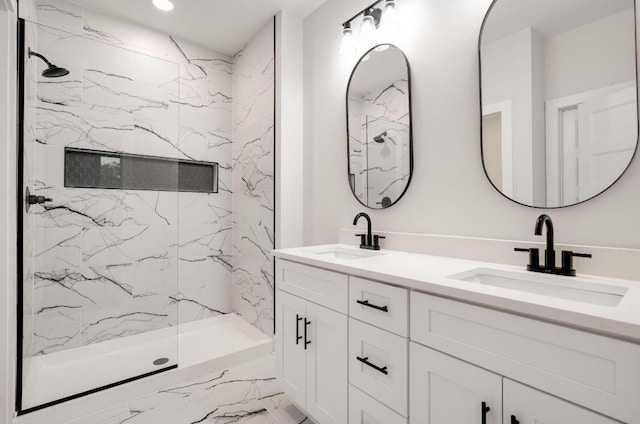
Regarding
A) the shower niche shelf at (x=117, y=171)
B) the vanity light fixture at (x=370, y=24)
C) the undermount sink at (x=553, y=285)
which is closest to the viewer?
the undermount sink at (x=553, y=285)

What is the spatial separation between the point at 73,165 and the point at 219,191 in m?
1.15

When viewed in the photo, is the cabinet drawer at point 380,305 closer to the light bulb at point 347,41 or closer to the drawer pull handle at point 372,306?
the drawer pull handle at point 372,306

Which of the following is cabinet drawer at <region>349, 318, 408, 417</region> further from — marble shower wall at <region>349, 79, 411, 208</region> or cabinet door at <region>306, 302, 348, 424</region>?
marble shower wall at <region>349, 79, 411, 208</region>

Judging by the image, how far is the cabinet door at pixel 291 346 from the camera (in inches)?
62.1

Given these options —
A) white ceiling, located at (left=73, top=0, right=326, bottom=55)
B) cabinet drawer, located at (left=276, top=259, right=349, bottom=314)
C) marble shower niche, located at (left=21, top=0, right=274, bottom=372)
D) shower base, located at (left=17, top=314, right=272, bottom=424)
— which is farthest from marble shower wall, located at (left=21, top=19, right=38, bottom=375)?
cabinet drawer, located at (left=276, top=259, right=349, bottom=314)

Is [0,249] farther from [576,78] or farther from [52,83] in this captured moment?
[576,78]

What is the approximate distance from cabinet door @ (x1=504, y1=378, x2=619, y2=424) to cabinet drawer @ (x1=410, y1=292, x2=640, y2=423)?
0.02 m

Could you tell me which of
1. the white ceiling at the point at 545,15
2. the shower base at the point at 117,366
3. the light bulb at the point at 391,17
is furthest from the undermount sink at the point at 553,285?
the shower base at the point at 117,366

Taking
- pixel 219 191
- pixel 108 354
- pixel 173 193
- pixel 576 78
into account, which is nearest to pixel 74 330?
pixel 108 354

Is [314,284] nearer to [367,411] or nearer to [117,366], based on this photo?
[367,411]

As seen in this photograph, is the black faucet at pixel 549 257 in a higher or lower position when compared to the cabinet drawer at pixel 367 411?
higher

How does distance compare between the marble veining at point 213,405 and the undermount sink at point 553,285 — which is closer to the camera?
the undermount sink at point 553,285

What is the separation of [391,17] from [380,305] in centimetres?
160

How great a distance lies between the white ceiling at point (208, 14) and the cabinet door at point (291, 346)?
2.10 meters
